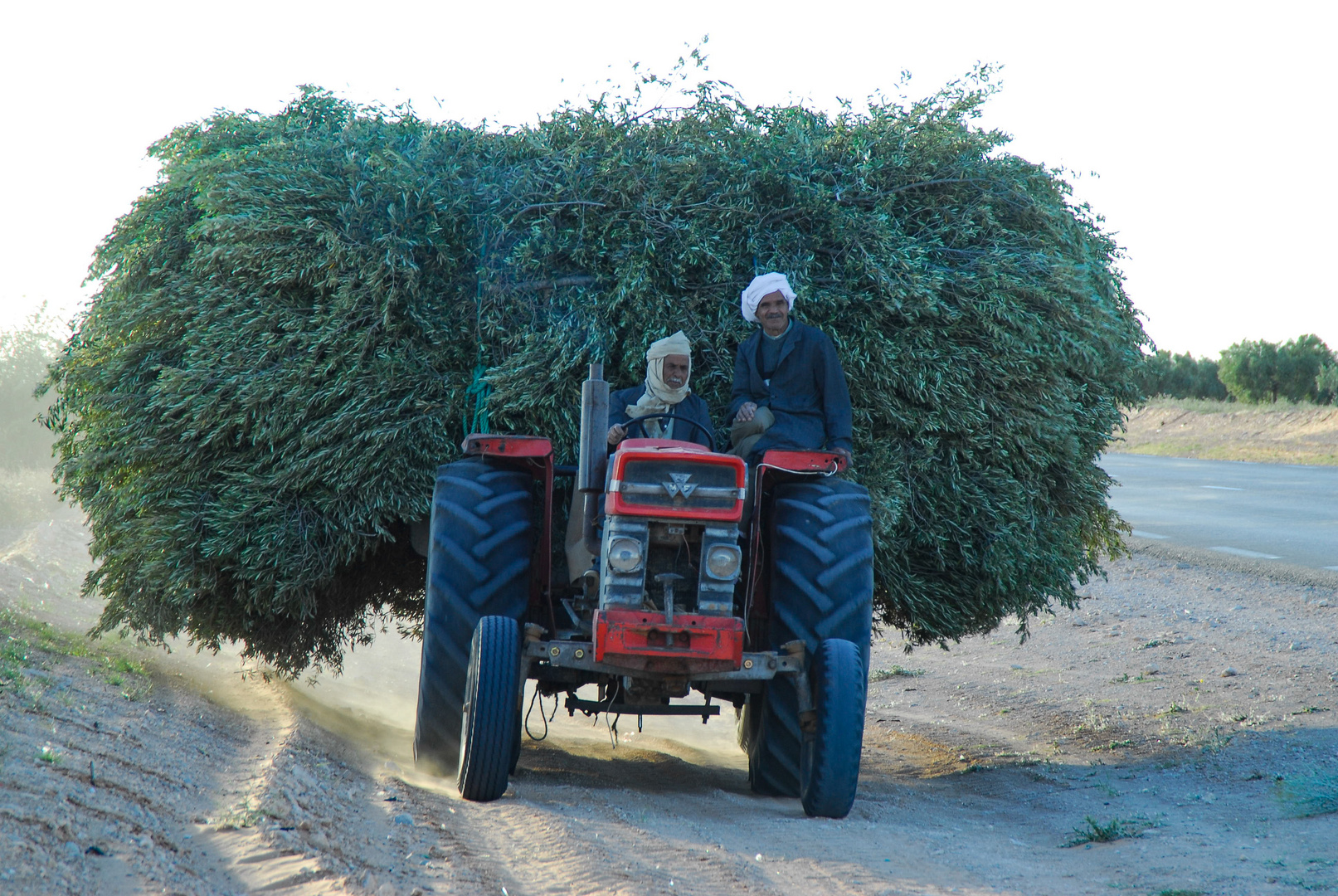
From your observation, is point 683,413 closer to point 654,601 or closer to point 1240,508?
point 654,601

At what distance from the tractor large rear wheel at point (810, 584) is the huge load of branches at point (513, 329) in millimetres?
711

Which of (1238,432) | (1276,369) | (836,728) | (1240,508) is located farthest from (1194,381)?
(836,728)

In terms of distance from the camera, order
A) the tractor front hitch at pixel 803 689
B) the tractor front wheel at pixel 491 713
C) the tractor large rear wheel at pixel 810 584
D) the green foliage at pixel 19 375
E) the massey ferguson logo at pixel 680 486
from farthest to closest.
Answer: the green foliage at pixel 19 375 → the tractor large rear wheel at pixel 810 584 → the tractor front hitch at pixel 803 689 → the tractor front wheel at pixel 491 713 → the massey ferguson logo at pixel 680 486

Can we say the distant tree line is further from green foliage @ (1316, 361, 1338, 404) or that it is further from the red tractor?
the red tractor

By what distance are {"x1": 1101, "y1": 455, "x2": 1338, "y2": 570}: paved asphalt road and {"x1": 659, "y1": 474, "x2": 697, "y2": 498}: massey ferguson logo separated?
8.85 m

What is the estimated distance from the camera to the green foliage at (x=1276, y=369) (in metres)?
41.7

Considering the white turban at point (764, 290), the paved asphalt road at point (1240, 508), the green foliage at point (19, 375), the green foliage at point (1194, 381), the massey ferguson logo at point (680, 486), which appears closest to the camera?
the massey ferguson logo at point (680, 486)

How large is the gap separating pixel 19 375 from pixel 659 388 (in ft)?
52.6

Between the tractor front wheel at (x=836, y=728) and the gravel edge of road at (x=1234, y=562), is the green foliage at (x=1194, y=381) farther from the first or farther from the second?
the tractor front wheel at (x=836, y=728)

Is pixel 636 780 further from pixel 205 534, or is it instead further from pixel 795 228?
pixel 795 228

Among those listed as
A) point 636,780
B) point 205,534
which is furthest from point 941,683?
point 205,534

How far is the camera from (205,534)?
535 centimetres

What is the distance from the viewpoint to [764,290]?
5301 mm

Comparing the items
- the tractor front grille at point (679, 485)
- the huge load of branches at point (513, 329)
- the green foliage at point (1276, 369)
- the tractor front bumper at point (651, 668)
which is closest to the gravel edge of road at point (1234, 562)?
the huge load of branches at point (513, 329)
